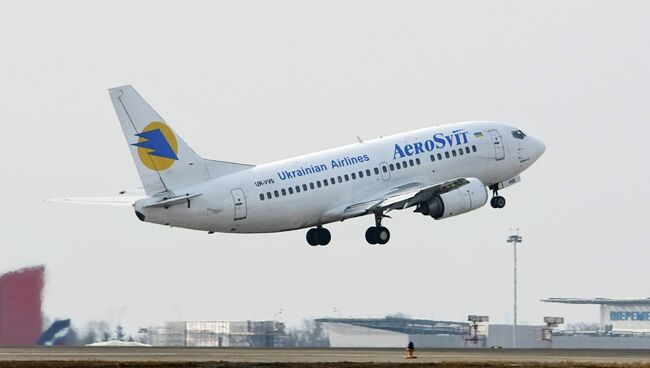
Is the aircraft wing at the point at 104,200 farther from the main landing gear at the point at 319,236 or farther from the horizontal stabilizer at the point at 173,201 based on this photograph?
the main landing gear at the point at 319,236

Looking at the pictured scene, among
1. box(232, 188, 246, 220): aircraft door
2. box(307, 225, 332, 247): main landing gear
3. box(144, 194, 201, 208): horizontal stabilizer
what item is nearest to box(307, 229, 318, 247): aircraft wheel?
box(307, 225, 332, 247): main landing gear

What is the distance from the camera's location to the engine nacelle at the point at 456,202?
9544 cm

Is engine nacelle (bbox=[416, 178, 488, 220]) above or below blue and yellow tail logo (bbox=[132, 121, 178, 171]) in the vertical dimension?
below

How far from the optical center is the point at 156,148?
284 feet

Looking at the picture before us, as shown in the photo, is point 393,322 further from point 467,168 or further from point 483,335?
point 467,168

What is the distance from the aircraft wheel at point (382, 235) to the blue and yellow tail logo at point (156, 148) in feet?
50.9

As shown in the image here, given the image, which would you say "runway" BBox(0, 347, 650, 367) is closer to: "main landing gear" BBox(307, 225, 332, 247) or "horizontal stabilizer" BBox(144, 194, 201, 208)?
"horizontal stabilizer" BBox(144, 194, 201, 208)

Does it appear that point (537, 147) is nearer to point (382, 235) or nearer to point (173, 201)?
point (382, 235)

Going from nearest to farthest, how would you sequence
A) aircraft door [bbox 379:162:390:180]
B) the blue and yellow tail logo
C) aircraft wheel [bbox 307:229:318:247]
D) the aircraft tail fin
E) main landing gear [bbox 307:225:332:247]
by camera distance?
the aircraft tail fin < the blue and yellow tail logo < aircraft door [bbox 379:162:390:180] < main landing gear [bbox 307:225:332:247] < aircraft wheel [bbox 307:229:318:247]

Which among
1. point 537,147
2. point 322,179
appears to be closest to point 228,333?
point 537,147

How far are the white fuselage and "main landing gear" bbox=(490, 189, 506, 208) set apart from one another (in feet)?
5.99

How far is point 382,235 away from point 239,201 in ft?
39.5

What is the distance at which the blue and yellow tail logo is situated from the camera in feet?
283

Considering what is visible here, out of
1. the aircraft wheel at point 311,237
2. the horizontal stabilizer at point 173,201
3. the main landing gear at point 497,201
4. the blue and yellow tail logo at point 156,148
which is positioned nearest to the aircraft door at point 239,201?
the horizontal stabilizer at point 173,201
